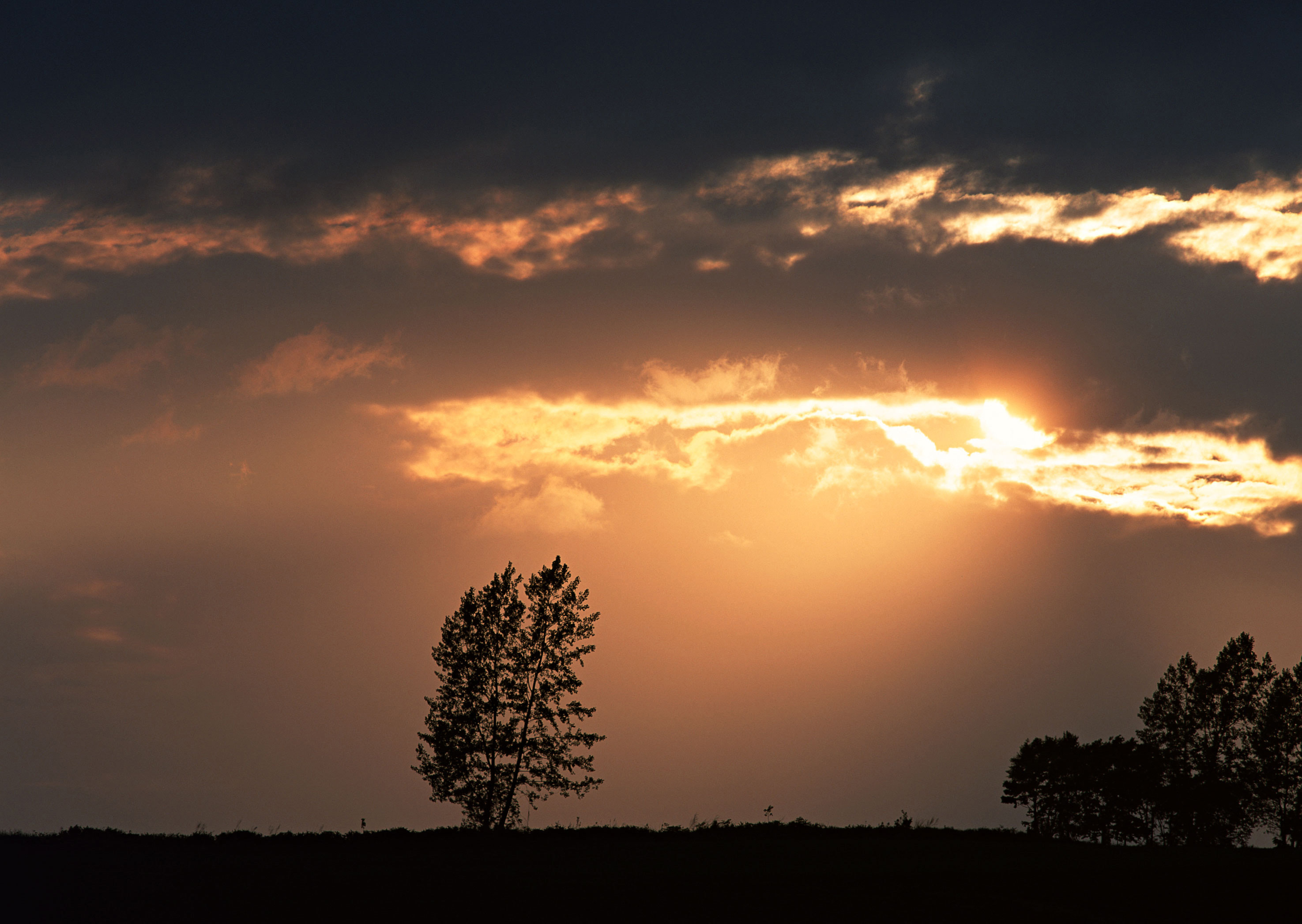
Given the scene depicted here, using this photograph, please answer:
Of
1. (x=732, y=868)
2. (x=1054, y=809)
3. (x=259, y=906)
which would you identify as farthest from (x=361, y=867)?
(x=1054, y=809)

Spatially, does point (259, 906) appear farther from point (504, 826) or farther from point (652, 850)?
point (504, 826)

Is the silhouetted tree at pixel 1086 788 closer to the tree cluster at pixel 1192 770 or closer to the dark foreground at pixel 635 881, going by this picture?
the tree cluster at pixel 1192 770

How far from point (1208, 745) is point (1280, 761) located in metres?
4.27

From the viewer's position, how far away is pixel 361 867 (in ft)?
115

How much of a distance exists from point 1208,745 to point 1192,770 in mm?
2014

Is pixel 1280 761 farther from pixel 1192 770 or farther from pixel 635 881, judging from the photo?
pixel 635 881

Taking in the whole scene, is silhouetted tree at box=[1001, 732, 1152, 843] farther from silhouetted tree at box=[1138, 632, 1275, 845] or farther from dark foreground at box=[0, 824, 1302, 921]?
dark foreground at box=[0, 824, 1302, 921]

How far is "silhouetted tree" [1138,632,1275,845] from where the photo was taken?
67.6 m

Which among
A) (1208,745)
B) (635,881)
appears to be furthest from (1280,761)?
(635,881)

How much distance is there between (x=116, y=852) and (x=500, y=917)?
62.1 feet

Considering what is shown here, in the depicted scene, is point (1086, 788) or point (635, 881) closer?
point (635, 881)

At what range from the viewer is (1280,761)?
6744cm

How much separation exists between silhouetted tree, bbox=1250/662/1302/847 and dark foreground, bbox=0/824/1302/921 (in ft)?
92.9

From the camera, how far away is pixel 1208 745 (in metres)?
70.4
